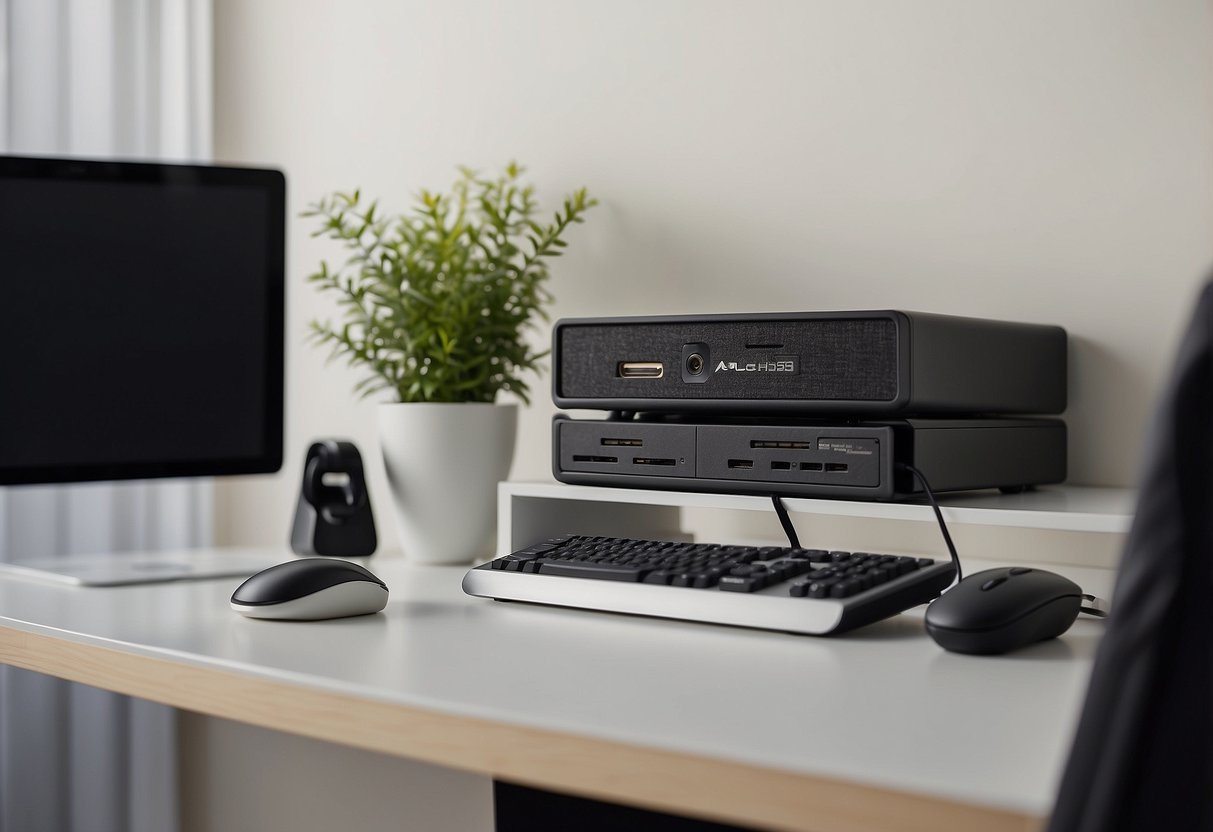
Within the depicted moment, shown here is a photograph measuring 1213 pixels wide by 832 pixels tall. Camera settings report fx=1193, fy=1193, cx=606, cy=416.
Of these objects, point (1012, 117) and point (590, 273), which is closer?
point (1012, 117)

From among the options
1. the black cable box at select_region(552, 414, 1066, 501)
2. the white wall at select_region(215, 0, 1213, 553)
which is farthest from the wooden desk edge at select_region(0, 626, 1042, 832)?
the white wall at select_region(215, 0, 1213, 553)

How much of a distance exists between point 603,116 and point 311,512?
0.63 metres

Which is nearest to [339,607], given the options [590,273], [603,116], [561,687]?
[561,687]

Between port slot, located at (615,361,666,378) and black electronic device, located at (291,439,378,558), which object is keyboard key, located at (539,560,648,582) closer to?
port slot, located at (615,361,666,378)

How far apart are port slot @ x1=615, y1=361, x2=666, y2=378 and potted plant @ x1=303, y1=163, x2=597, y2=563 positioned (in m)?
0.27

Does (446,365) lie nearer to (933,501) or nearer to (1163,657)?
(933,501)

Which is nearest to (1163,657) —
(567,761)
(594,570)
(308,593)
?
(567,761)

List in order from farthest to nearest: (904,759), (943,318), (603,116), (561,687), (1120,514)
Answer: (603,116) → (943,318) → (1120,514) → (561,687) → (904,759)

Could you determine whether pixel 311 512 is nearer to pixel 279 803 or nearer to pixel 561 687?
pixel 279 803

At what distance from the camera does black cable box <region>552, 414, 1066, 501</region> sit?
1.03 m

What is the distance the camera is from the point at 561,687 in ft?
2.40

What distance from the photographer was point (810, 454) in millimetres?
1053

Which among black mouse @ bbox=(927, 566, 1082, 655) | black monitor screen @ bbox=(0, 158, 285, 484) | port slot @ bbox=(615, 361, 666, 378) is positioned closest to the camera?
black mouse @ bbox=(927, 566, 1082, 655)

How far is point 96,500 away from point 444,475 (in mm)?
682
